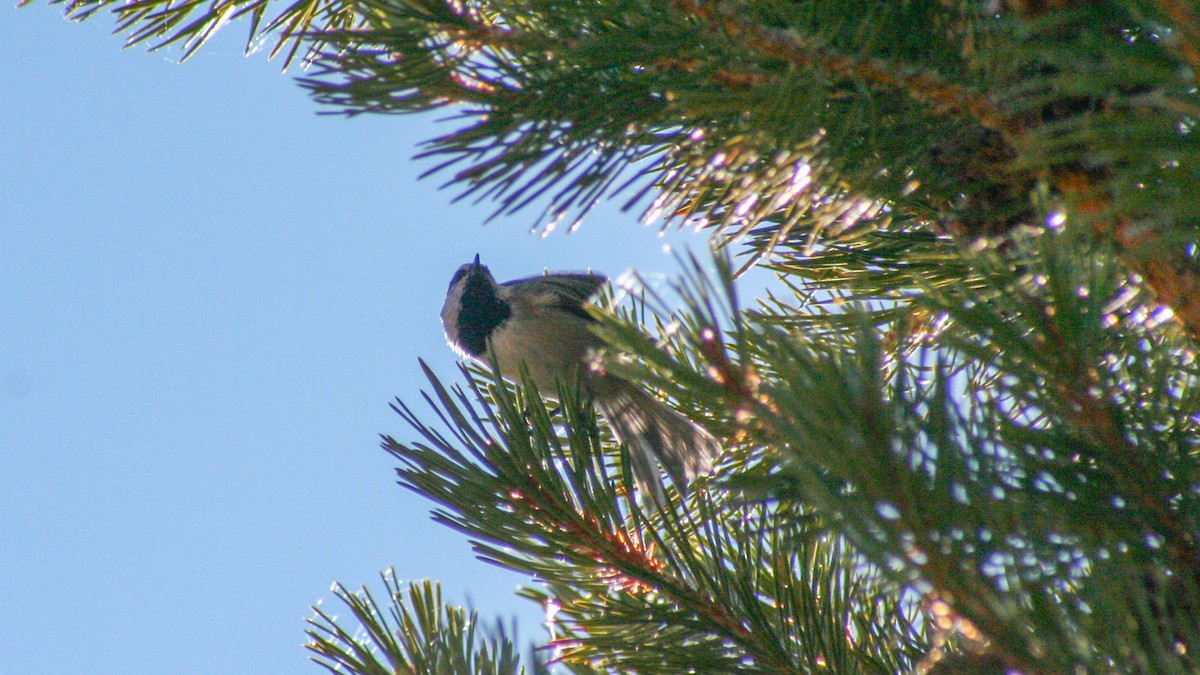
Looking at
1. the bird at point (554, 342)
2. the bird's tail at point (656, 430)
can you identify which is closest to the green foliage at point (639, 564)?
the bird's tail at point (656, 430)

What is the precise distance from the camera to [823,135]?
0.83 meters

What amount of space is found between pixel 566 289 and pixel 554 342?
0.63 ft

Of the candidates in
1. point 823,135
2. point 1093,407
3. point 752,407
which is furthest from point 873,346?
point 823,135

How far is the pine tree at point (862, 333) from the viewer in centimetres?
52

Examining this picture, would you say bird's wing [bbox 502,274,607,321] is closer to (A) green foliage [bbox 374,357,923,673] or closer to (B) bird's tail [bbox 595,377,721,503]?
(B) bird's tail [bbox 595,377,721,503]

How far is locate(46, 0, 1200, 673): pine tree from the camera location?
1.70ft

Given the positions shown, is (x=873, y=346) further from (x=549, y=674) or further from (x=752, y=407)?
(x=549, y=674)

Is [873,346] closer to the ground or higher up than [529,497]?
closer to the ground

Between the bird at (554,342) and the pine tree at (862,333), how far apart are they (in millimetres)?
772

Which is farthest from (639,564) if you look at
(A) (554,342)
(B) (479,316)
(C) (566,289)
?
(B) (479,316)

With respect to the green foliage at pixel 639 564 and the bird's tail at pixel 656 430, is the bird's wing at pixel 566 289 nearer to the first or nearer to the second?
the bird's tail at pixel 656 430

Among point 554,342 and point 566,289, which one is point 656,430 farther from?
point 566,289

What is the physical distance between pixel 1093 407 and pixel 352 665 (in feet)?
2.14

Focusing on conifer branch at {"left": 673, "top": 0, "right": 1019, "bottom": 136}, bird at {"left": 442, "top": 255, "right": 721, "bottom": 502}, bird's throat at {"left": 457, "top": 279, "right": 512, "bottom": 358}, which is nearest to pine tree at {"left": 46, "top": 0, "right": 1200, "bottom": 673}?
conifer branch at {"left": 673, "top": 0, "right": 1019, "bottom": 136}
